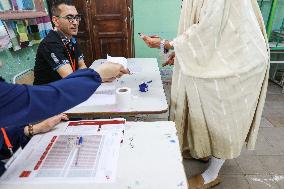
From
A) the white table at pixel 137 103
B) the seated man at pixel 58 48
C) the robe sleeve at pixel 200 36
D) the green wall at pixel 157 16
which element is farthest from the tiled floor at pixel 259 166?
the green wall at pixel 157 16

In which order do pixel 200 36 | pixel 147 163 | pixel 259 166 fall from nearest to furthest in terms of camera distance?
pixel 147 163 < pixel 200 36 < pixel 259 166

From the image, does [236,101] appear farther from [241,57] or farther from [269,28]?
[269,28]

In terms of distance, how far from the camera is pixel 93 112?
147cm

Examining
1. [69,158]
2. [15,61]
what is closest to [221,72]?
[69,158]

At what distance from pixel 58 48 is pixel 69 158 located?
4.18 ft

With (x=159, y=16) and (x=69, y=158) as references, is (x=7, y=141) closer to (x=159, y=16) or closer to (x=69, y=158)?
(x=69, y=158)

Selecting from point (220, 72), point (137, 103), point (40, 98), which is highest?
point (40, 98)

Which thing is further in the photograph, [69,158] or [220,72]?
[220,72]

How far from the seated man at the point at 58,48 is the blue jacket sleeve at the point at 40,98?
3.62 ft

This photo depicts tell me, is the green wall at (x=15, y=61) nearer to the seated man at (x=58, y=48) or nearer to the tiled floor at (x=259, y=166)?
the seated man at (x=58, y=48)

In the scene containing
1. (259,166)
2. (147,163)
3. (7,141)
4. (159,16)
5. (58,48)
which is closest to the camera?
(147,163)

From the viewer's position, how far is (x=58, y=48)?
78.7 inches

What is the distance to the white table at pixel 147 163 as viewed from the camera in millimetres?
863

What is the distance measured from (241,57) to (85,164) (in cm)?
112
